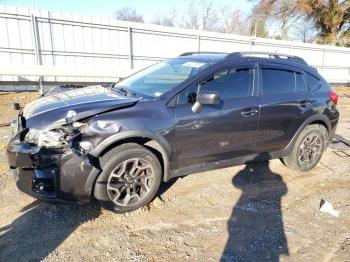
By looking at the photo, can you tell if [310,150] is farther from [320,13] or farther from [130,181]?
[320,13]

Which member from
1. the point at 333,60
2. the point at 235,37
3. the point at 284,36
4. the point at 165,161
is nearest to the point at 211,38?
the point at 235,37

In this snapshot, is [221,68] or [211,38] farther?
[211,38]

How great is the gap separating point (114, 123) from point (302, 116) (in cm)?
290

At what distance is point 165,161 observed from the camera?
11.5 feet

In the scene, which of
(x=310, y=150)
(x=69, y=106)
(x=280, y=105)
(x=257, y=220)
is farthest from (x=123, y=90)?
(x=310, y=150)

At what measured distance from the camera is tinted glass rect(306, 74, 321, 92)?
4718 millimetres

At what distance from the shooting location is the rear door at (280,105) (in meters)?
4.15

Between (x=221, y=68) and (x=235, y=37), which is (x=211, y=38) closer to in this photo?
(x=235, y=37)

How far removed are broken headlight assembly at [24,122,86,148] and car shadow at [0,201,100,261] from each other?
2.72 feet

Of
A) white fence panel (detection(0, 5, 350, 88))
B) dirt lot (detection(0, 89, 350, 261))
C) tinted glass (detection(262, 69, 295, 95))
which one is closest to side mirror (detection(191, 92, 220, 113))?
tinted glass (detection(262, 69, 295, 95))

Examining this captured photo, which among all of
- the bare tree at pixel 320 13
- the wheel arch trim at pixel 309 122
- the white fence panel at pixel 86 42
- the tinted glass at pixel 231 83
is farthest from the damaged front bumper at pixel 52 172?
the bare tree at pixel 320 13

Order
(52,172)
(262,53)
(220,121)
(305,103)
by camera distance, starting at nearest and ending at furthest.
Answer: (52,172) < (220,121) < (262,53) < (305,103)

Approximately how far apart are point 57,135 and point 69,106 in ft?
1.29

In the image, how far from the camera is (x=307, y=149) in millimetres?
4812
